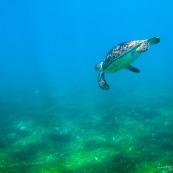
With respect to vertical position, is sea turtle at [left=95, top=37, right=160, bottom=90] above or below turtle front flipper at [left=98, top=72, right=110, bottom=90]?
above

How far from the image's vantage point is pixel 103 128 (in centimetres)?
2631

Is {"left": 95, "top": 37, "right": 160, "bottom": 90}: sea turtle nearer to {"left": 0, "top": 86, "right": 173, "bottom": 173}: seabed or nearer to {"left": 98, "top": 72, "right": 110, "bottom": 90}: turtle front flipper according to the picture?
{"left": 98, "top": 72, "right": 110, "bottom": 90}: turtle front flipper

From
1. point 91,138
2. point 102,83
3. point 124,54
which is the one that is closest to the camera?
point 124,54

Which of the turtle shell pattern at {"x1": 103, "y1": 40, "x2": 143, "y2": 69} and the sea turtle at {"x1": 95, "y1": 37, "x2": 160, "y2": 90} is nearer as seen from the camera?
the sea turtle at {"x1": 95, "y1": 37, "x2": 160, "y2": 90}

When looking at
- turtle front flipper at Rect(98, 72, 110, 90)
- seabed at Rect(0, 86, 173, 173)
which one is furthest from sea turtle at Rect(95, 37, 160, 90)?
seabed at Rect(0, 86, 173, 173)

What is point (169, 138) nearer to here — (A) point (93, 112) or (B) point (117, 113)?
(B) point (117, 113)

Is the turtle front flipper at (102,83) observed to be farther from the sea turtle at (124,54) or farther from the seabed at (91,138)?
the seabed at (91,138)

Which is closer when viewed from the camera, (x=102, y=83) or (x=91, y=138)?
(x=102, y=83)

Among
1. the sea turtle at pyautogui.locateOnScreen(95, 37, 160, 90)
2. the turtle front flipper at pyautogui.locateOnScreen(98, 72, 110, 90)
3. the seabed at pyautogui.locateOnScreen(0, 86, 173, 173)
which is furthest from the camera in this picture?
the seabed at pyautogui.locateOnScreen(0, 86, 173, 173)

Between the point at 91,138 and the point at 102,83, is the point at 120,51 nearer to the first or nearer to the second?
the point at 102,83

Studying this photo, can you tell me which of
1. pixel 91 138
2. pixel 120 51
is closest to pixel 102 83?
pixel 120 51

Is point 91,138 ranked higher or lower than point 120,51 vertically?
lower

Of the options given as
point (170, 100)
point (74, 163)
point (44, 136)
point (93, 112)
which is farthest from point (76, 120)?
point (170, 100)

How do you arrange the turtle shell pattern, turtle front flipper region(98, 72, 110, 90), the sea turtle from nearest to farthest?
the sea turtle → the turtle shell pattern → turtle front flipper region(98, 72, 110, 90)
